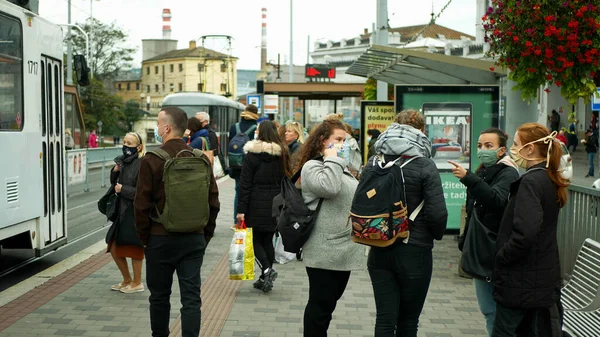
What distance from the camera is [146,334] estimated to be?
6480mm

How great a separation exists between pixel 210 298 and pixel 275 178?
1.34m

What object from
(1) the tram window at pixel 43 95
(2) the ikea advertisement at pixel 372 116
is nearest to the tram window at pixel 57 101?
(1) the tram window at pixel 43 95

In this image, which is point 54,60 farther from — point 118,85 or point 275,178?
point 118,85

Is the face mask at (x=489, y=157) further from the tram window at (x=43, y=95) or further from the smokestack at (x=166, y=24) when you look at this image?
the smokestack at (x=166, y=24)

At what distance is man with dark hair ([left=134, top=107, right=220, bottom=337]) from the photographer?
18.1ft

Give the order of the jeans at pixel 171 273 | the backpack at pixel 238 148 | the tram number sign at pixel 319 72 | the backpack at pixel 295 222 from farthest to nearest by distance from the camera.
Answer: the tram number sign at pixel 319 72 < the backpack at pixel 238 148 < the jeans at pixel 171 273 < the backpack at pixel 295 222

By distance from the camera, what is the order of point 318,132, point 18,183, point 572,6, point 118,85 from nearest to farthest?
point 318,132 → point 572,6 → point 18,183 → point 118,85

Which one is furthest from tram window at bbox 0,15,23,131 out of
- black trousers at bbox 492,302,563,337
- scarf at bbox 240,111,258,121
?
black trousers at bbox 492,302,563,337

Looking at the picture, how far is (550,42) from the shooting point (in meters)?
7.90

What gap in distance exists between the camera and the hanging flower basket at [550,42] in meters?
7.67

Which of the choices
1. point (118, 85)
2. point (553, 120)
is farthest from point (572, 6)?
point (118, 85)

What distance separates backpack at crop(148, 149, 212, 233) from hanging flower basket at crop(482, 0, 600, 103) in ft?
13.1

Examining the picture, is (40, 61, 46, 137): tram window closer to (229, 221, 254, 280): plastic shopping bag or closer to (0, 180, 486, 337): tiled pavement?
(0, 180, 486, 337): tiled pavement

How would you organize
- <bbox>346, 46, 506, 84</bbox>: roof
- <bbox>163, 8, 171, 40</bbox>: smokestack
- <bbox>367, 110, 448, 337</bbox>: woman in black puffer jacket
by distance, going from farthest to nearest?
<bbox>163, 8, 171, 40</bbox>: smokestack, <bbox>346, 46, 506, 84</bbox>: roof, <bbox>367, 110, 448, 337</bbox>: woman in black puffer jacket
